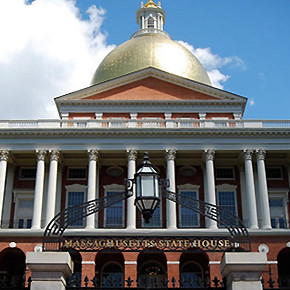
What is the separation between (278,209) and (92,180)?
14964mm

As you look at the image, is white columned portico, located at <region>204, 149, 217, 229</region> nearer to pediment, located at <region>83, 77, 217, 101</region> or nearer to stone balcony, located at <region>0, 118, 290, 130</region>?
stone balcony, located at <region>0, 118, 290, 130</region>

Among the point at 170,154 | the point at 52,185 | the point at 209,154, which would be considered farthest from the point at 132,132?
the point at 52,185

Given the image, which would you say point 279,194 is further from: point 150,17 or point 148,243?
point 148,243

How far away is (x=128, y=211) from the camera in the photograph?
135 ft

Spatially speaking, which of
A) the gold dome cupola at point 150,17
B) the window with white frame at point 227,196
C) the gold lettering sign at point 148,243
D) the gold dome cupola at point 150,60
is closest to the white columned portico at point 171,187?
the window with white frame at point 227,196

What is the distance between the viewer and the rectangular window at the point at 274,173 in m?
45.5

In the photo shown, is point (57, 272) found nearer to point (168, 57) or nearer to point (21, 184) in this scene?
point (21, 184)

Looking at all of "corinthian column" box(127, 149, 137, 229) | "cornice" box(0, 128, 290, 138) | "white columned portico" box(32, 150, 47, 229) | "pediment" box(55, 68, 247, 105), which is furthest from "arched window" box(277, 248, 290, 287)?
"white columned portico" box(32, 150, 47, 229)

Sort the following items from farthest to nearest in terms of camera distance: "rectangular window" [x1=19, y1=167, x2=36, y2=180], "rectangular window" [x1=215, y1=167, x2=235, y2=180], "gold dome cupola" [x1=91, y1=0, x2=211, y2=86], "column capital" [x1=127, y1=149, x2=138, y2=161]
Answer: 1. "gold dome cupola" [x1=91, y1=0, x2=211, y2=86]
2. "rectangular window" [x1=215, y1=167, x2=235, y2=180]
3. "rectangular window" [x1=19, y1=167, x2=36, y2=180]
4. "column capital" [x1=127, y1=149, x2=138, y2=161]

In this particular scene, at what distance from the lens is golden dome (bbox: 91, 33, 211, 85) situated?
173ft

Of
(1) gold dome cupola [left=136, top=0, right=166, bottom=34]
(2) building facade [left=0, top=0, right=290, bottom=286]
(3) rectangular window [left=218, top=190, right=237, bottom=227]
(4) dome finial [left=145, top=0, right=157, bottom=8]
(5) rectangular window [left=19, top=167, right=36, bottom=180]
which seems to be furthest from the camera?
(4) dome finial [left=145, top=0, right=157, bottom=8]

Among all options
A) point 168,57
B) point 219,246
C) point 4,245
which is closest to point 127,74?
point 168,57

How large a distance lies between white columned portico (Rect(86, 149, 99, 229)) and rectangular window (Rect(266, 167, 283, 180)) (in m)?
13.9

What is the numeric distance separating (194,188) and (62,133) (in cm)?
1133
